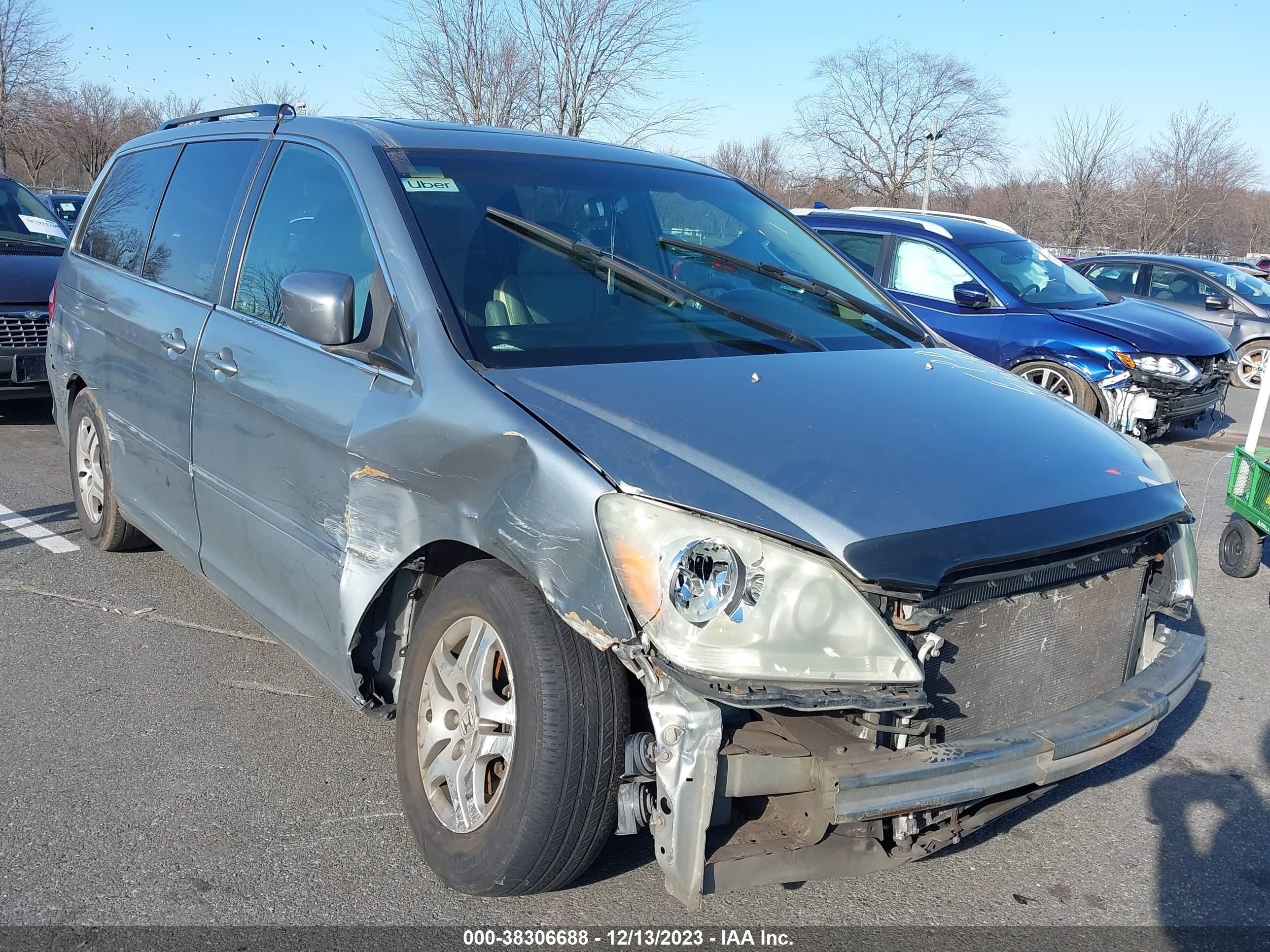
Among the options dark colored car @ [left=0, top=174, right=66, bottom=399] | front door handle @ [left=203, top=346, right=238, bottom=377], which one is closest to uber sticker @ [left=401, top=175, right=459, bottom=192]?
front door handle @ [left=203, top=346, right=238, bottom=377]

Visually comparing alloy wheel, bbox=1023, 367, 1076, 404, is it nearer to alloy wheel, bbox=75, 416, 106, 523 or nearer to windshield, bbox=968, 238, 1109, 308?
windshield, bbox=968, 238, 1109, 308

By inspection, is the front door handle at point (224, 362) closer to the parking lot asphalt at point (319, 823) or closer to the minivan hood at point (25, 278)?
the parking lot asphalt at point (319, 823)

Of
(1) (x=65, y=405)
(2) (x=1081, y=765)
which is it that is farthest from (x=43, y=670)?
(2) (x=1081, y=765)

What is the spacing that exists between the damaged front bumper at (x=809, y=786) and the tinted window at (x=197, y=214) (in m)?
2.60

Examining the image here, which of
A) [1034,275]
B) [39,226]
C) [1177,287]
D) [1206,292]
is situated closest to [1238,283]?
[1206,292]

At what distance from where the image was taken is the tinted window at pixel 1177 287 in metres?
14.5

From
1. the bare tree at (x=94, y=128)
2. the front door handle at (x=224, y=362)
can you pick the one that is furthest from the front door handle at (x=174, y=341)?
the bare tree at (x=94, y=128)

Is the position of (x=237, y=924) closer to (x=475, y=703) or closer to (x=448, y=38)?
(x=475, y=703)

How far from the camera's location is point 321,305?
300cm

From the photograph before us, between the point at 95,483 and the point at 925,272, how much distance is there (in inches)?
260

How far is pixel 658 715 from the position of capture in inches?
91.0

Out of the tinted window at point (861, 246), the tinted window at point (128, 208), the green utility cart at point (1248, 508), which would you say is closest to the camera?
the tinted window at point (128, 208)

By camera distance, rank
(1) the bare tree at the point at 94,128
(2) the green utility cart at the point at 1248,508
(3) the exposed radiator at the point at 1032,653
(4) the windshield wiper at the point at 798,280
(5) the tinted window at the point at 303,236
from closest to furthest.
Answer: (3) the exposed radiator at the point at 1032,653 < (5) the tinted window at the point at 303,236 < (4) the windshield wiper at the point at 798,280 < (2) the green utility cart at the point at 1248,508 < (1) the bare tree at the point at 94,128

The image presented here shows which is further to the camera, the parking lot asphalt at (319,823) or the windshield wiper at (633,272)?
the windshield wiper at (633,272)
